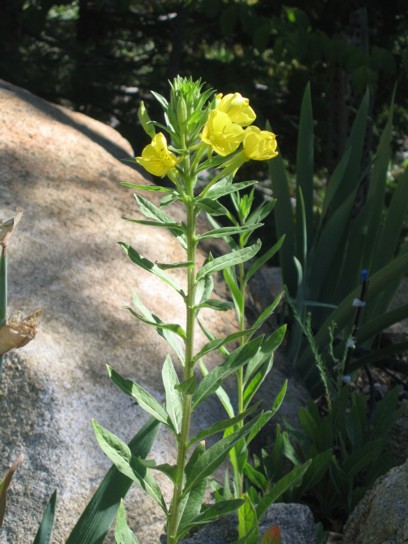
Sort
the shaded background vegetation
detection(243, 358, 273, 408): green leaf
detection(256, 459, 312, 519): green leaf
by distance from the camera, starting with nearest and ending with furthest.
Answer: detection(256, 459, 312, 519): green leaf < detection(243, 358, 273, 408): green leaf < the shaded background vegetation

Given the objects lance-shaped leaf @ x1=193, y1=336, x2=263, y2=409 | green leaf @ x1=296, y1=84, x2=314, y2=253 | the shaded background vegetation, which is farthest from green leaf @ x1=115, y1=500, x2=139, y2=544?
the shaded background vegetation

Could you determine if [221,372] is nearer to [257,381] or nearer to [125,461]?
[125,461]

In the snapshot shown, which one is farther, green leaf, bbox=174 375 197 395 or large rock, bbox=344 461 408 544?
large rock, bbox=344 461 408 544

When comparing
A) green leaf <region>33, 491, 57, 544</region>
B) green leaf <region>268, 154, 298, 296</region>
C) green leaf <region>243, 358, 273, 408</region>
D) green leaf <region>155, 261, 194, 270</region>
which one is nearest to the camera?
green leaf <region>155, 261, 194, 270</region>

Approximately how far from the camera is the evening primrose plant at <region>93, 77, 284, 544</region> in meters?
1.30

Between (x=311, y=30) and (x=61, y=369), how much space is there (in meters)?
3.47

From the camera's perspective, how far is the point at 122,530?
58.3 inches

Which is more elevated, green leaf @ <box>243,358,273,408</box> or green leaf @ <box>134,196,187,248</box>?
green leaf @ <box>134,196,187,248</box>

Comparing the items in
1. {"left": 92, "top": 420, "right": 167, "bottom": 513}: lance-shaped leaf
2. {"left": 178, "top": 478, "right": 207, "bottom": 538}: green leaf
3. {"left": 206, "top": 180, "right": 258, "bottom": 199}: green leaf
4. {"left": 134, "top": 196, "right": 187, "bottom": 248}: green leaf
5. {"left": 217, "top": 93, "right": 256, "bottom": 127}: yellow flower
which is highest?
Result: {"left": 217, "top": 93, "right": 256, "bottom": 127}: yellow flower

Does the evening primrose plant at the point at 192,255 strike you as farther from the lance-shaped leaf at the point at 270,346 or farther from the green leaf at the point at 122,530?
the lance-shaped leaf at the point at 270,346

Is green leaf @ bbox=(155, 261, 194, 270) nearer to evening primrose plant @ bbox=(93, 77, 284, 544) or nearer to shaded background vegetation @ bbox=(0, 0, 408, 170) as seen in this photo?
evening primrose plant @ bbox=(93, 77, 284, 544)

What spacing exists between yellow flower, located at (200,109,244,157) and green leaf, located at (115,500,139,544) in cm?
63

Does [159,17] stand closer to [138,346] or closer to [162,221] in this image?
[138,346]

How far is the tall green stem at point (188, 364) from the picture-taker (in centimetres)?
138
